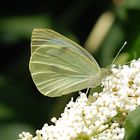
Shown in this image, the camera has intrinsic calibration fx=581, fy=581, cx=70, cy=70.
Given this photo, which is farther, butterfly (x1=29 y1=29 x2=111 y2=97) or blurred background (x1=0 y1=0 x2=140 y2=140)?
blurred background (x1=0 y1=0 x2=140 y2=140)

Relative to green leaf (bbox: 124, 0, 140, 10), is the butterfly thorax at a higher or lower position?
lower

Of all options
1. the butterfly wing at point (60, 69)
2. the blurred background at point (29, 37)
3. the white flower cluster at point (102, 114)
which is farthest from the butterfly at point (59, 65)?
the blurred background at point (29, 37)

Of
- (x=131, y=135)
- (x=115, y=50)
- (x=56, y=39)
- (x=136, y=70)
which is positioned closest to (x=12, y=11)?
(x=115, y=50)

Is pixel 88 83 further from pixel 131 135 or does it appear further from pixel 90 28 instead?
pixel 90 28

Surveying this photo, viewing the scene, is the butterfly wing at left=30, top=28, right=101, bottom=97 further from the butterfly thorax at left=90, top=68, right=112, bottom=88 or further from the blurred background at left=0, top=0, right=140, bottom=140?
the blurred background at left=0, top=0, right=140, bottom=140

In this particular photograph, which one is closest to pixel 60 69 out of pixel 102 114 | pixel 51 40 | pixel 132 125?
pixel 51 40

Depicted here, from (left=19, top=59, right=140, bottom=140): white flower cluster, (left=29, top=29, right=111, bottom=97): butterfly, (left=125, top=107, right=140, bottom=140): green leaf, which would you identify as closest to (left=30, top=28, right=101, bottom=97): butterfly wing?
(left=29, top=29, right=111, bottom=97): butterfly

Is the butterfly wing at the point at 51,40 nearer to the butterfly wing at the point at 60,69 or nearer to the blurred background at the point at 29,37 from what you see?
the butterfly wing at the point at 60,69

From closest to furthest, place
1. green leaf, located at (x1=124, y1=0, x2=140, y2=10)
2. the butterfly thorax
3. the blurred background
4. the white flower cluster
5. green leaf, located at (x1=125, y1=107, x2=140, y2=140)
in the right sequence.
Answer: green leaf, located at (x1=125, y1=107, x2=140, y2=140) → the white flower cluster → the butterfly thorax → green leaf, located at (x1=124, y1=0, x2=140, y2=10) → the blurred background
